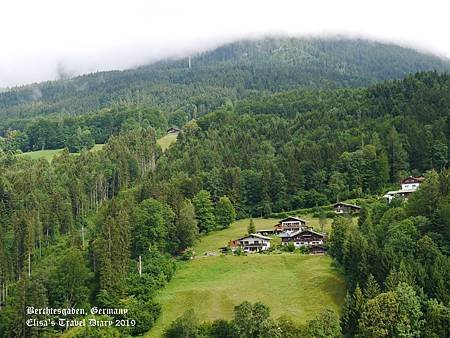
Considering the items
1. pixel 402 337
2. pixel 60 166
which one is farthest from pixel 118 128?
pixel 402 337

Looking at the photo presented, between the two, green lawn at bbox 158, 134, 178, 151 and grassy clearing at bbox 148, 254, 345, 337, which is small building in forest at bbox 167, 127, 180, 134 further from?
grassy clearing at bbox 148, 254, 345, 337

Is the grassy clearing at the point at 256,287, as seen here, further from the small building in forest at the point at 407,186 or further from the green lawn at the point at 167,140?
the green lawn at the point at 167,140

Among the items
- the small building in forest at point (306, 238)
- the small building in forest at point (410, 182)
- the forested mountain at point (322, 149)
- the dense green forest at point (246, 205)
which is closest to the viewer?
the dense green forest at point (246, 205)

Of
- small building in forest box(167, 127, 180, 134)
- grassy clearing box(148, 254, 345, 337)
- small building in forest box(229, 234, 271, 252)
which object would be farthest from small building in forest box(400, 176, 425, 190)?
small building in forest box(167, 127, 180, 134)

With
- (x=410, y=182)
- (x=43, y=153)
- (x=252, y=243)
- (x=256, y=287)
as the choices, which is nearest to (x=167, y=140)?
(x=43, y=153)

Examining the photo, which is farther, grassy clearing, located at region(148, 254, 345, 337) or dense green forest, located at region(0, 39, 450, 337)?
grassy clearing, located at region(148, 254, 345, 337)

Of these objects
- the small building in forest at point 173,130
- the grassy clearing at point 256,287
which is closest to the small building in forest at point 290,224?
the grassy clearing at point 256,287
